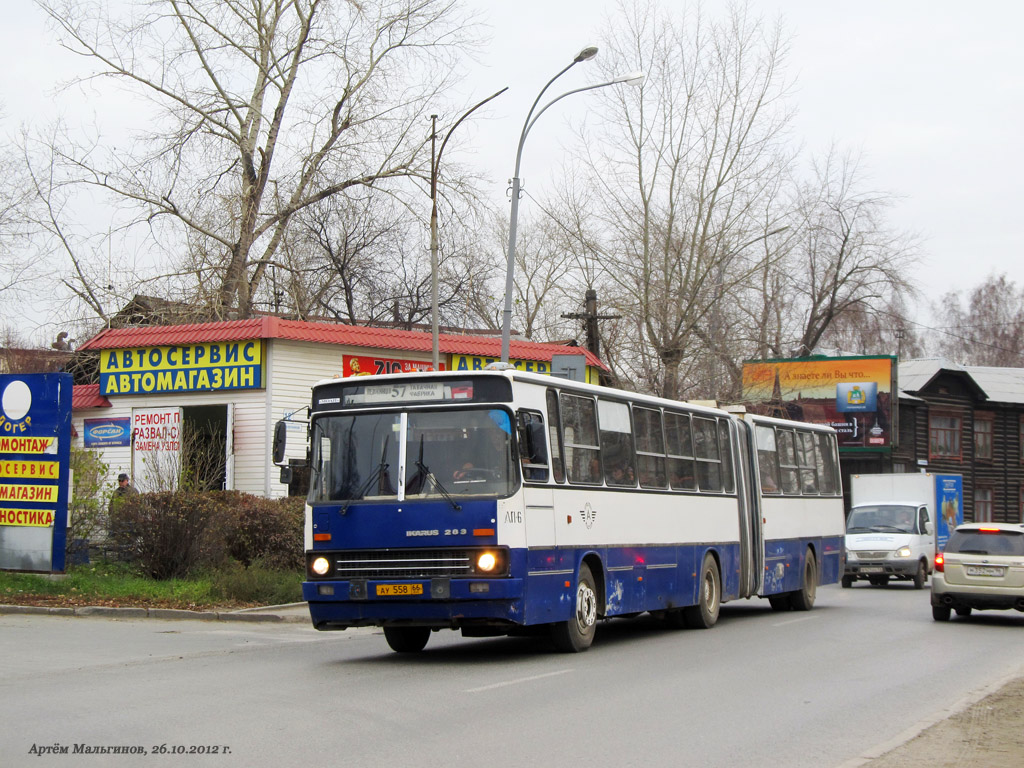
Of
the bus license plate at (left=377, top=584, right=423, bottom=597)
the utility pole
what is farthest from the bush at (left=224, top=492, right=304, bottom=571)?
the utility pole

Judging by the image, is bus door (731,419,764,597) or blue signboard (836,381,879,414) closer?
bus door (731,419,764,597)

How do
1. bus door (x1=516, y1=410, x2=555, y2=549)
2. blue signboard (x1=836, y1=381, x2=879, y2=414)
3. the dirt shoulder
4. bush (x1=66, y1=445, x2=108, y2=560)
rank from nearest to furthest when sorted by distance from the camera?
the dirt shoulder → bus door (x1=516, y1=410, x2=555, y2=549) → bush (x1=66, y1=445, x2=108, y2=560) → blue signboard (x1=836, y1=381, x2=879, y2=414)

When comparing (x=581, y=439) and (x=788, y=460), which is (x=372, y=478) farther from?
(x=788, y=460)

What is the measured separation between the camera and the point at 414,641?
47.7ft

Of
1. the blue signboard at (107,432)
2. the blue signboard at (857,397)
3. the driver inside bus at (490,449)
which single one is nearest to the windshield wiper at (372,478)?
the driver inside bus at (490,449)

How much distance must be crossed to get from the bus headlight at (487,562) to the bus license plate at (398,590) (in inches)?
25.9

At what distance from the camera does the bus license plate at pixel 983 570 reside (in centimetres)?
1936

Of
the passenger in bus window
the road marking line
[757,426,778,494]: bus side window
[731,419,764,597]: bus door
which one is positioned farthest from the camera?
[757,426,778,494]: bus side window

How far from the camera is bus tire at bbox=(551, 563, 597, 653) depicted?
1396cm

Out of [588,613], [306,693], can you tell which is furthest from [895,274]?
[306,693]

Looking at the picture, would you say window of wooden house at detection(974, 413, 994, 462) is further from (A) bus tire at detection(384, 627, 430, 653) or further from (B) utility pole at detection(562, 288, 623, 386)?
(A) bus tire at detection(384, 627, 430, 653)

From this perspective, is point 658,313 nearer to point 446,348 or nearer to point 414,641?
point 446,348

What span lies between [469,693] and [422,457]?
9.75ft

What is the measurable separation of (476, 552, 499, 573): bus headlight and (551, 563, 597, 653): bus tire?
1761 millimetres
